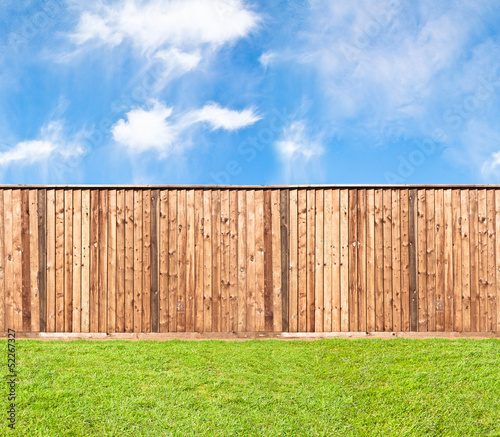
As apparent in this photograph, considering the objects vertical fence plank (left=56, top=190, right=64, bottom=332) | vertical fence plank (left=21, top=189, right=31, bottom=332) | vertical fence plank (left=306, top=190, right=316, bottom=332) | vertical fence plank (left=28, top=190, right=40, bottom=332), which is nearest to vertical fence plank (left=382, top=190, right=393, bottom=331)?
vertical fence plank (left=306, top=190, right=316, bottom=332)

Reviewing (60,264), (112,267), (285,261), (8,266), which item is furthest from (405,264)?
(8,266)

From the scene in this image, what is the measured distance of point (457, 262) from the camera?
6.18m

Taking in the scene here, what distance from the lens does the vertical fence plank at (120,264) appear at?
602 centimetres

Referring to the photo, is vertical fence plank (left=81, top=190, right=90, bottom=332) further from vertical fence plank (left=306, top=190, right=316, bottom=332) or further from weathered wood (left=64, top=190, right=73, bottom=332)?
vertical fence plank (left=306, top=190, right=316, bottom=332)

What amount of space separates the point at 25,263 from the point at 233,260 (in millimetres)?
3730

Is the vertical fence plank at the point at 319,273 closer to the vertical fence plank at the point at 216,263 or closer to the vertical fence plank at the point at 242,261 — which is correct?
the vertical fence plank at the point at 242,261

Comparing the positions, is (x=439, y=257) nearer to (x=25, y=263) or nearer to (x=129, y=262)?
(x=129, y=262)

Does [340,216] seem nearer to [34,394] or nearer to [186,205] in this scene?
[186,205]

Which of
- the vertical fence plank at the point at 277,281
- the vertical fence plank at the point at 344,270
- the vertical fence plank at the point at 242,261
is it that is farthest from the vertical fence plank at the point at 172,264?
the vertical fence plank at the point at 344,270

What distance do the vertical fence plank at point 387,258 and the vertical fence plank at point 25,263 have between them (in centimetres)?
631

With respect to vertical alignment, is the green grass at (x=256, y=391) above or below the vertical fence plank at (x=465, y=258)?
below

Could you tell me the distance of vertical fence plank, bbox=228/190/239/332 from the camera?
5.98 m

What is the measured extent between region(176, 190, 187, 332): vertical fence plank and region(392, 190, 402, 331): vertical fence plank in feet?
12.0

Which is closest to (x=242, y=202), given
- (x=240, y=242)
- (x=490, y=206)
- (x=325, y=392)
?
(x=240, y=242)
